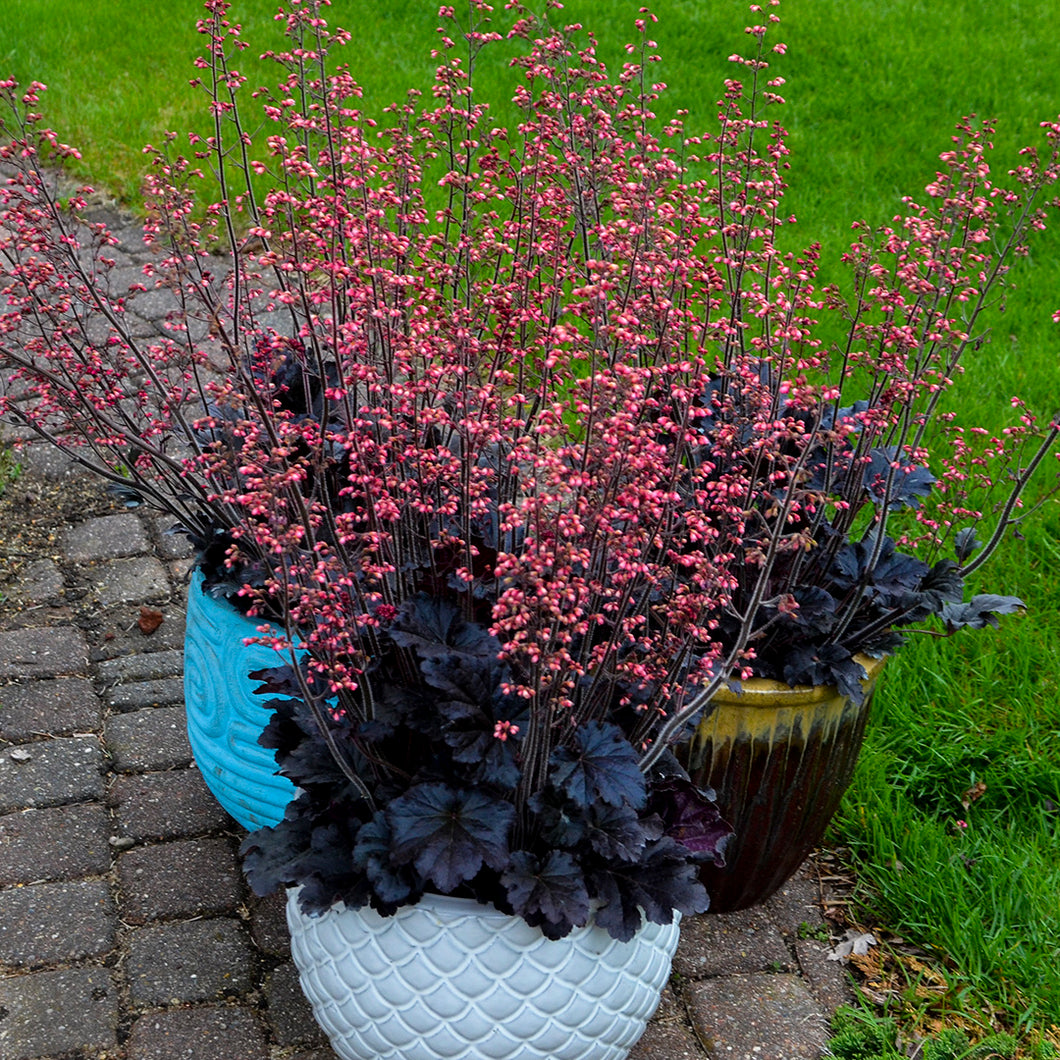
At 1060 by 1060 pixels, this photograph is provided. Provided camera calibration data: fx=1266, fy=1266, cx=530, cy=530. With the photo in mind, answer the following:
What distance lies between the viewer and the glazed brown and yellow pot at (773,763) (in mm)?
2867

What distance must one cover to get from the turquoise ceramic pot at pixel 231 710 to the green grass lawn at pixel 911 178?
1.58 metres

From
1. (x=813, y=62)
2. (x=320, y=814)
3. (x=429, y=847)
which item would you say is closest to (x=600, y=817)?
(x=429, y=847)

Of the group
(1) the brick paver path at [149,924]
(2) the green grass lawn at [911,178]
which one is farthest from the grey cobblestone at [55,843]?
(2) the green grass lawn at [911,178]

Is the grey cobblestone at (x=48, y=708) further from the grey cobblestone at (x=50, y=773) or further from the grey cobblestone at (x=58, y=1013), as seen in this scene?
the grey cobblestone at (x=58, y=1013)

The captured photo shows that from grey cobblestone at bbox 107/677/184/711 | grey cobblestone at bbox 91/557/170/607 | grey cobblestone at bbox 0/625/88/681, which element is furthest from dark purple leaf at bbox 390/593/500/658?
grey cobblestone at bbox 91/557/170/607

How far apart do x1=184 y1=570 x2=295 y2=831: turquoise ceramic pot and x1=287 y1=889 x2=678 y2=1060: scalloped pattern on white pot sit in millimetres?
606

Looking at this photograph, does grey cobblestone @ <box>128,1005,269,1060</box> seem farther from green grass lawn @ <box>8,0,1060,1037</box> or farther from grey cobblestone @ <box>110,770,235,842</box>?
green grass lawn @ <box>8,0,1060,1037</box>

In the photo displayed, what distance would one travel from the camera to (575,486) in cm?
196

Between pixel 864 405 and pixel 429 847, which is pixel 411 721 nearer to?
pixel 429 847

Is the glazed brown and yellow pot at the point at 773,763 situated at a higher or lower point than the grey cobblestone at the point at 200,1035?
higher

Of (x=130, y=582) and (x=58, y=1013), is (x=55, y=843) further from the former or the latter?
(x=130, y=582)

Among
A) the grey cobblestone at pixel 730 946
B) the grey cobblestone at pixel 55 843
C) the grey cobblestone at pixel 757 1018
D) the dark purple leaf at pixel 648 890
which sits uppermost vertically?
the dark purple leaf at pixel 648 890

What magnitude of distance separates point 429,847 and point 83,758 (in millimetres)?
1821

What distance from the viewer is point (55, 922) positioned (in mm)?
3088
